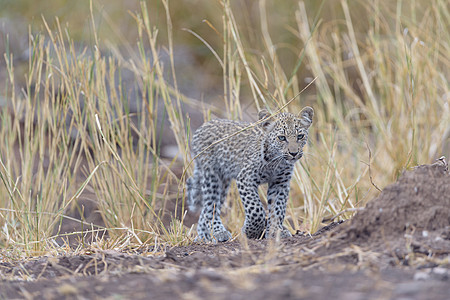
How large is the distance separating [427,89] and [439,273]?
350cm

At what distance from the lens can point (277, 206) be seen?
4492 millimetres

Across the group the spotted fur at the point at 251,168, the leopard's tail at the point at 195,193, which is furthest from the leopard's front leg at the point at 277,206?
the leopard's tail at the point at 195,193

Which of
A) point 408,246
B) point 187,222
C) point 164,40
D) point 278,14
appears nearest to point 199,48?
point 164,40

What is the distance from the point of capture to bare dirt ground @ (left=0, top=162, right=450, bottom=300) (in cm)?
226

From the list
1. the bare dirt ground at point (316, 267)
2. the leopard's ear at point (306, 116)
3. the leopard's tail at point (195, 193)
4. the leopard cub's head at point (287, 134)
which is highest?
the leopard's ear at point (306, 116)

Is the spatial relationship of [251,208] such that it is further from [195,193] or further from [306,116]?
[195,193]

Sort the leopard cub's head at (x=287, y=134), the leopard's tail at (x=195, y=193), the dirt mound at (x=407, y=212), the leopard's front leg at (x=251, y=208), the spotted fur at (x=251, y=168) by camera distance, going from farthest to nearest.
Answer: the leopard's tail at (x=195, y=193)
the leopard's front leg at (x=251, y=208)
the spotted fur at (x=251, y=168)
the leopard cub's head at (x=287, y=134)
the dirt mound at (x=407, y=212)

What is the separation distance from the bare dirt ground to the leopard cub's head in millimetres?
800

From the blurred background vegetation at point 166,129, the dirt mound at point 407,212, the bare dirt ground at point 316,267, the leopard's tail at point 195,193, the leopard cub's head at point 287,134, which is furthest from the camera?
the leopard's tail at point 195,193

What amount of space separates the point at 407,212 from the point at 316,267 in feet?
1.98

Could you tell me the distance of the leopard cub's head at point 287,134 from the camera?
4.21 meters

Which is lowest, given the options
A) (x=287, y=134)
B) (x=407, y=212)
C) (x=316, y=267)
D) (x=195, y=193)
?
(x=195, y=193)

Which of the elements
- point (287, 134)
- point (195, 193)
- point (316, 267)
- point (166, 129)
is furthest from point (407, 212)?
point (166, 129)

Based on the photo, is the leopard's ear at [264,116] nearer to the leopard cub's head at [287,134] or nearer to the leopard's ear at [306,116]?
the leopard cub's head at [287,134]
